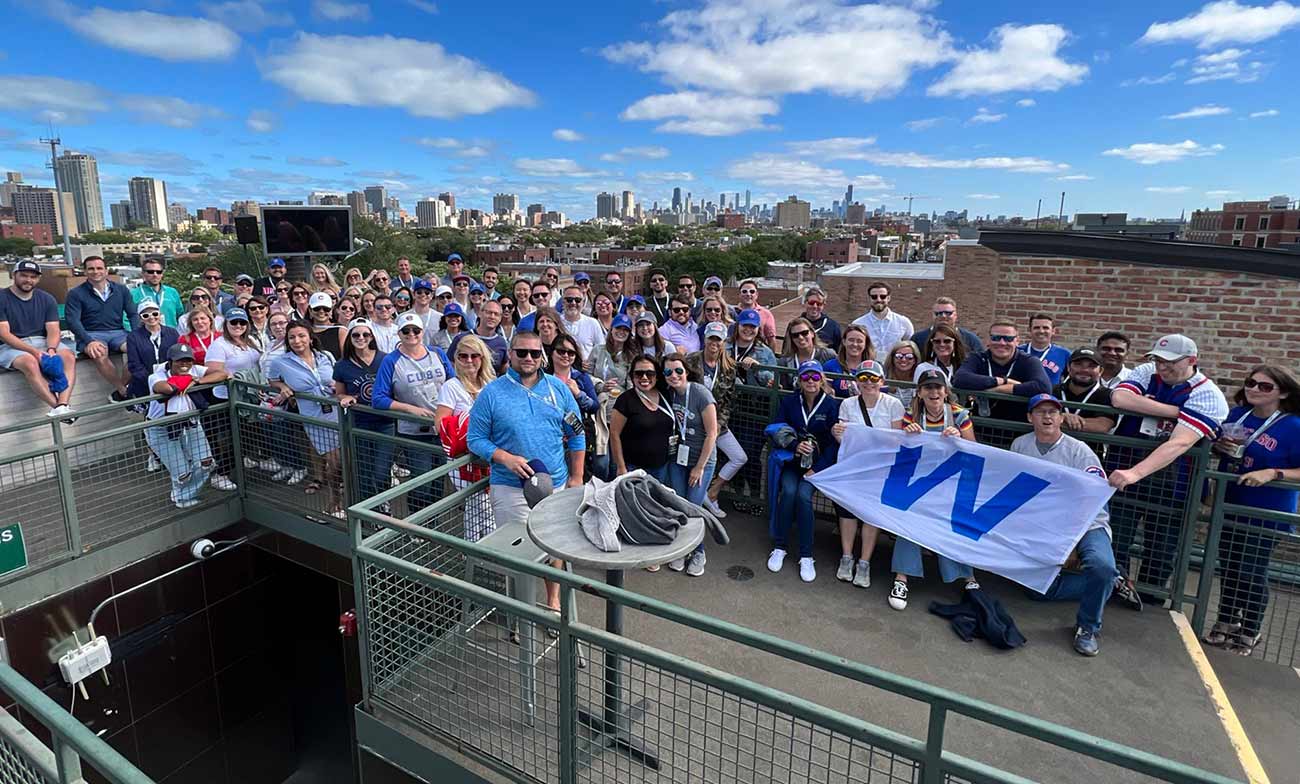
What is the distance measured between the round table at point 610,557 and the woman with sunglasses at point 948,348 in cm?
334

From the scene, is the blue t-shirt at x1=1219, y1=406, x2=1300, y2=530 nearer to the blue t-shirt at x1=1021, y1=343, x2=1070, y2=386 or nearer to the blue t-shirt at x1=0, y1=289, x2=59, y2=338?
the blue t-shirt at x1=1021, y1=343, x2=1070, y2=386

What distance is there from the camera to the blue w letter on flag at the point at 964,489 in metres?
4.92

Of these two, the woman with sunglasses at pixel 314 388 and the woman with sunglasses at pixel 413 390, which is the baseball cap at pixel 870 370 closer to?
the woman with sunglasses at pixel 413 390

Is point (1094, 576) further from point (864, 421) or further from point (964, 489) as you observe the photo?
point (864, 421)

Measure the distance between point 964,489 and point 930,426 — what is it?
0.50m

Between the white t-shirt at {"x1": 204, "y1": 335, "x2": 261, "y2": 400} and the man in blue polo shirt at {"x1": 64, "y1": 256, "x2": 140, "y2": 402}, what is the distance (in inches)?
57.4

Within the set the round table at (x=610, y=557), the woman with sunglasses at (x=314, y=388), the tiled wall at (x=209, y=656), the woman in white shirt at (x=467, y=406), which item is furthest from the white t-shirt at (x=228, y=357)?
the round table at (x=610, y=557)

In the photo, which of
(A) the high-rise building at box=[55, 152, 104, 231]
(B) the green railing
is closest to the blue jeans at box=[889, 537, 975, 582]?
(B) the green railing

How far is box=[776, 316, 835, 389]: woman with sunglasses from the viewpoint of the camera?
6.41 m

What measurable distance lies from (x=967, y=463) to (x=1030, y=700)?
1.62 metres

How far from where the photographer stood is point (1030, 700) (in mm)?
4051

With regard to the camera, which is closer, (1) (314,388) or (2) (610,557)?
(2) (610,557)

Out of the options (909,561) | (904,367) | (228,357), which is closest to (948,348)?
(904,367)

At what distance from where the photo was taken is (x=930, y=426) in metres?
5.23
